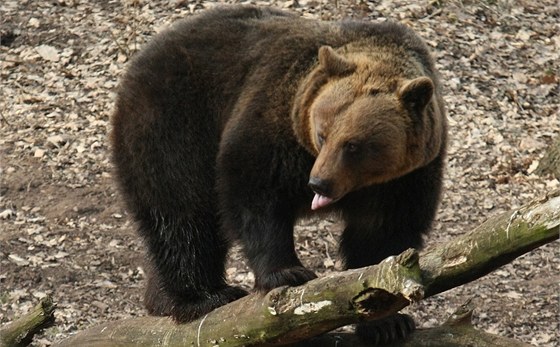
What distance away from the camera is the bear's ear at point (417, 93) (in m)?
5.98

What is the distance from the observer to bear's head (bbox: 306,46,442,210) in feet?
19.5

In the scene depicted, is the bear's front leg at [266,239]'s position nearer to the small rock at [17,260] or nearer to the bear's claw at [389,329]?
the bear's claw at [389,329]

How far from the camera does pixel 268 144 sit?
622 centimetres

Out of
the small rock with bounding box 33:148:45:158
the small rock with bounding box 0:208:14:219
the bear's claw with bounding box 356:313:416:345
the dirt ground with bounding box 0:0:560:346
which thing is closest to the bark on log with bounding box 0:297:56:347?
the dirt ground with bounding box 0:0:560:346

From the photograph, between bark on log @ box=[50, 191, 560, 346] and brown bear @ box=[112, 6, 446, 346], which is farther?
brown bear @ box=[112, 6, 446, 346]

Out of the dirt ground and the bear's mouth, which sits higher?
the bear's mouth

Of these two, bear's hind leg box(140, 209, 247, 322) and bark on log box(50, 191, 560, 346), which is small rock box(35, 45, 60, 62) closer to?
bear's hind leg box(140, 209, 247, 322)

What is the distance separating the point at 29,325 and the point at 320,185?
7.03 feet

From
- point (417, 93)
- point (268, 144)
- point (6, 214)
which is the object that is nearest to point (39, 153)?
point (6, 214)

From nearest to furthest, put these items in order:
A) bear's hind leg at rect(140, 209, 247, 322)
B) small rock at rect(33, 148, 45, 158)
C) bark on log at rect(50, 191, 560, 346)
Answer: bark on log at rect(50, 191, 560, 346) < bear's hind leg at rect(140, 209, 247, 322) < small rock at rect(33, 148, 45, 158)

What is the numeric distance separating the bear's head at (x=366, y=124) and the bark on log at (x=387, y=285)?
809 mm

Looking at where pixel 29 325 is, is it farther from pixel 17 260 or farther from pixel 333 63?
pixel 17 260

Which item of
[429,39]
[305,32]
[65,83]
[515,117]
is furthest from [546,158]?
[65,83]

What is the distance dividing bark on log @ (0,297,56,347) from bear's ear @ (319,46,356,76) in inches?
88.9
